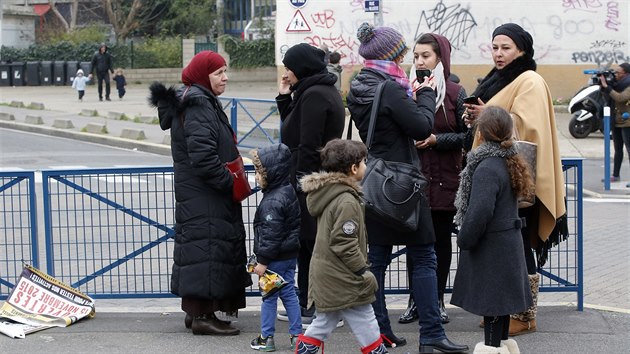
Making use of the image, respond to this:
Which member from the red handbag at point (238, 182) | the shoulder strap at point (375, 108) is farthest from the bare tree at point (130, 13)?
the shoulder strap at point (375, 108)

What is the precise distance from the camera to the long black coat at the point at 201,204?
5926mm

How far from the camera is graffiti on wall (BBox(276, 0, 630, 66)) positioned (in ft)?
77.6

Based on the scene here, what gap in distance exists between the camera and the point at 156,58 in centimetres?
3822

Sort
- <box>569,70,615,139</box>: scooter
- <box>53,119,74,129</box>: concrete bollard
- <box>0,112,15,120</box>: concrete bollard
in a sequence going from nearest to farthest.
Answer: <box>569,70,615,139</box>: scooter
<box>53,119,74,129</box>: concrete bollard
<box>0,112,15,120</box>: concrete bollard

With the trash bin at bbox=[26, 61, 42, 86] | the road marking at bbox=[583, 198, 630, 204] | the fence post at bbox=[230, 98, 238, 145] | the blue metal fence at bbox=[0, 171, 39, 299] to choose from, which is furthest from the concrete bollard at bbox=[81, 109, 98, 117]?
the blue metal fence at bbox=[0, 171, 39, 299]

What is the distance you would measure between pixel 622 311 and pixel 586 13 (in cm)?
1827

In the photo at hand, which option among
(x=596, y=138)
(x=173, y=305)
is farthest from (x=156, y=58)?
(x=173, y=305)

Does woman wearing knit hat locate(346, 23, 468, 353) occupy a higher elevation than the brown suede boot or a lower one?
higher

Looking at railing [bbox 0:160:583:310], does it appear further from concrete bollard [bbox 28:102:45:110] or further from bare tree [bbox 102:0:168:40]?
bare tree [bbox 102:0:168:40]

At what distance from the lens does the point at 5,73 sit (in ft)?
119

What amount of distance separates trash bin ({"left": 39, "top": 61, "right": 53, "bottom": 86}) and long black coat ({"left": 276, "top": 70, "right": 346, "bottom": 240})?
104ft

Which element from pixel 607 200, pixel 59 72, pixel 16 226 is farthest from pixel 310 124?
pixel 59 72

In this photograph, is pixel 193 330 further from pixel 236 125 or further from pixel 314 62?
pixel 236 125

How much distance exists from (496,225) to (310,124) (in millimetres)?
1431
